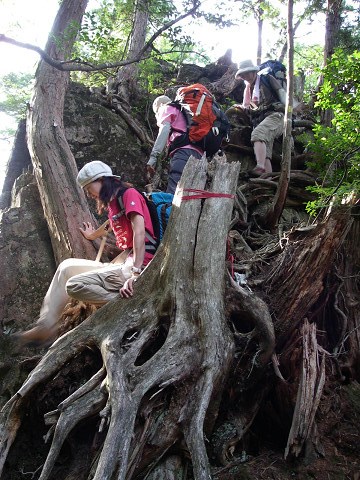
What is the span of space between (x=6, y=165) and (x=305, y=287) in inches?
208

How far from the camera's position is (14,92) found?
52.6 ft

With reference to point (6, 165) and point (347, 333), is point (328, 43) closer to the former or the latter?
point (347, 333)

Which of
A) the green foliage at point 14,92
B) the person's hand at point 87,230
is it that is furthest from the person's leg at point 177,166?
the green foliage at point 14,92

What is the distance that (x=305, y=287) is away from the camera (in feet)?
14.4

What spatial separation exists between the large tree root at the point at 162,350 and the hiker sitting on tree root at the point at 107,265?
0.17 metres

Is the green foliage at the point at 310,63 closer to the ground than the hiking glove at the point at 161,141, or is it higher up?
higher up

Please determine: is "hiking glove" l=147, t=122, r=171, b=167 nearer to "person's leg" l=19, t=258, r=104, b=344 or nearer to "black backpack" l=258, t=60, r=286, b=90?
"person's leg" l=19, t=258, r=104, b=344

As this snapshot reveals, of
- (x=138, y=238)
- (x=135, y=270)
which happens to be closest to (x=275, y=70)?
(x=138, y=238)

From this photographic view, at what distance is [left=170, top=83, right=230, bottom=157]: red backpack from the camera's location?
5.57 meters

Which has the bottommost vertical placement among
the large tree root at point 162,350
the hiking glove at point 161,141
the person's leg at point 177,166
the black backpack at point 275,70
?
the large tree root at point 162,350

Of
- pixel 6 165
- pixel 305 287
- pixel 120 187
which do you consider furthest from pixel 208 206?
pixel 6 165

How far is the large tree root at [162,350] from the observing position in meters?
3.06

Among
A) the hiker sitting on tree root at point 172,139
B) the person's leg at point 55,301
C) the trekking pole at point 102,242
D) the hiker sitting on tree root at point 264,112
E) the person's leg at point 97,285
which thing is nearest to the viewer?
the person's leg at point 97,285

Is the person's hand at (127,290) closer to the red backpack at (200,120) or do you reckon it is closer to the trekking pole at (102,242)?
the trekking pole at (102,242)
